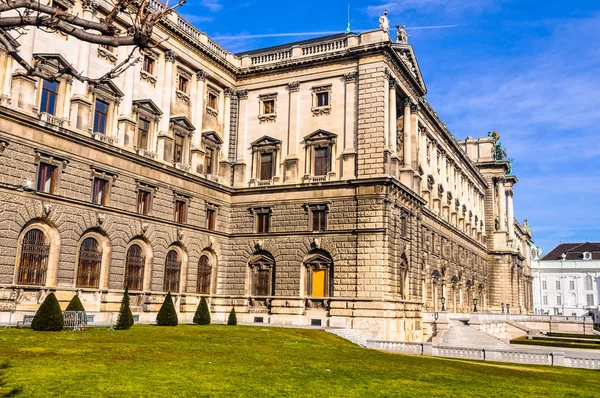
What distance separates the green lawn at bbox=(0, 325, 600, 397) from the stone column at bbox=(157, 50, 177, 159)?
1749 cm

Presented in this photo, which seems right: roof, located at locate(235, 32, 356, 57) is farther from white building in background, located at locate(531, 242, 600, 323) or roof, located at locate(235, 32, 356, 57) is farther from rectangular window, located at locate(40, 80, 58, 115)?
white building in background, located at locate(531, 242, 600, 323)

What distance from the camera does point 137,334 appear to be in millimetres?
27797

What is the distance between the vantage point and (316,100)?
4988 cm

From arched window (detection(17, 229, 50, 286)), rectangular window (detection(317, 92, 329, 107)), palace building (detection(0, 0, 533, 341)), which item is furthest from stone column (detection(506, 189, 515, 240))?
arched window (detection(17, 229, 50, 286))

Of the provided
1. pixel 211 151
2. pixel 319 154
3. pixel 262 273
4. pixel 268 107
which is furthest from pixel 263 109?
pixel 262 273

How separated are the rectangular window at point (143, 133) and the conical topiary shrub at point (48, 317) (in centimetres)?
1735

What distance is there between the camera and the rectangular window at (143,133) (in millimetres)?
42188

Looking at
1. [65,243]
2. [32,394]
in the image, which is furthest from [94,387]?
[65,243]

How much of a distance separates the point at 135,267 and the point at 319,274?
14.0 meters

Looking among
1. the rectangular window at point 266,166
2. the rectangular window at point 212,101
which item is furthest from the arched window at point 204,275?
the rectangular window at point 212,101

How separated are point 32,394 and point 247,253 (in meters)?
35.2

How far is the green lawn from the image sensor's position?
1642cm

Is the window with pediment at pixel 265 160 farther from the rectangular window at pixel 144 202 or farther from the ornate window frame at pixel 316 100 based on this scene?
the rectangular window at pixel 144 202

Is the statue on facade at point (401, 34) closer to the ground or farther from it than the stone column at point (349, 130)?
farther from it
